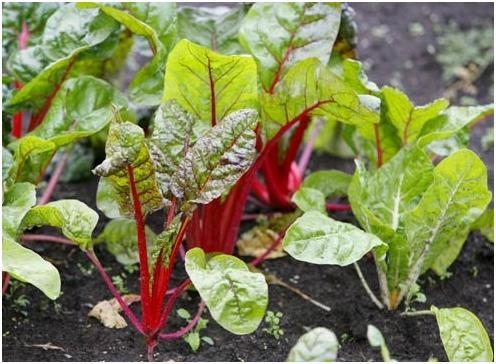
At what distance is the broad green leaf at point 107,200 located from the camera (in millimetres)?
1947

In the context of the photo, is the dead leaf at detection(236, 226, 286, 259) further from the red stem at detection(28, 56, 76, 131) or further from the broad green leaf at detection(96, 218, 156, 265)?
the red stem at detection(28, 56, 76, 131)

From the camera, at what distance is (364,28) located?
12.8 ft

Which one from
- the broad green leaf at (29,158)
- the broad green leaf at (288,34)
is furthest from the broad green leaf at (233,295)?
the broad green leaf at (288,34)

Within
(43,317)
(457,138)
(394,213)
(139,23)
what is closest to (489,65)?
(457,138)

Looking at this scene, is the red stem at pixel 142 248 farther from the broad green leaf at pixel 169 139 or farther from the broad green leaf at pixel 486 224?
the broad green leaf at pixel 486 224

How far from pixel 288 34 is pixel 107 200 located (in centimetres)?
59

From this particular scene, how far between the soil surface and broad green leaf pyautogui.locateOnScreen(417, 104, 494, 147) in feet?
1.26

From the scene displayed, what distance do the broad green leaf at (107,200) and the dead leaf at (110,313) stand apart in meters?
0.26

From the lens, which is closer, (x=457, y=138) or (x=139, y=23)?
(x=139, y=23)

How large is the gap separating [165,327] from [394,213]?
0.58m

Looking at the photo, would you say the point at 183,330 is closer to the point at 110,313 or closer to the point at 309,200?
the point at 110,313

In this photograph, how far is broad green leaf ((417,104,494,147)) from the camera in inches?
85.1

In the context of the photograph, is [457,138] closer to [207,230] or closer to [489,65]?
[207,230]

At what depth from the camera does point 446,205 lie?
6.66 ft
